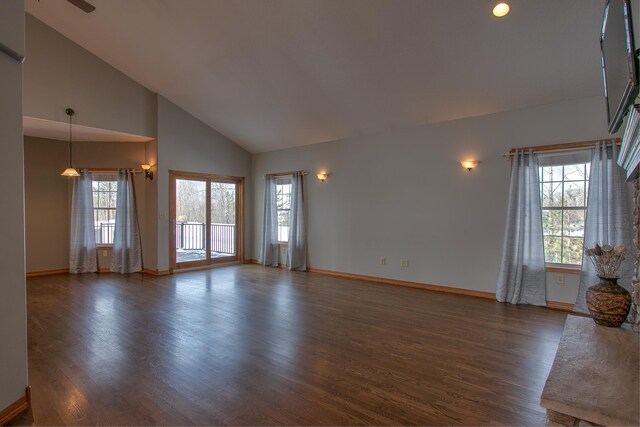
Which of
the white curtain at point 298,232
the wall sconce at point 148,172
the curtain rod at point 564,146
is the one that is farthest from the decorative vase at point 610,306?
the wall sconce at point 148,172

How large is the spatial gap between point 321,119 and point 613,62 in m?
4.43

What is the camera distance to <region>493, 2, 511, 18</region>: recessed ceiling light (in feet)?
10.6

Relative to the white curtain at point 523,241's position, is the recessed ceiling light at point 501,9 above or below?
above

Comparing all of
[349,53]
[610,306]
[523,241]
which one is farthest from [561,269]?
[349,53]

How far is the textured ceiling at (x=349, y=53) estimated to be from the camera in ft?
11.6

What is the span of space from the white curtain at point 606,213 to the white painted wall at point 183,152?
6710 mm

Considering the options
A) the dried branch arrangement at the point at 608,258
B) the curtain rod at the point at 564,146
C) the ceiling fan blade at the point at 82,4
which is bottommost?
the dried branch arrangement at the point at 608,258

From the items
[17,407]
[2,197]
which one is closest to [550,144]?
[2,197]

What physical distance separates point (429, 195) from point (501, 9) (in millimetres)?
2784

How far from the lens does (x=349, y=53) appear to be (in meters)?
4.30

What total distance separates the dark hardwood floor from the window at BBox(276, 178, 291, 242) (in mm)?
2762

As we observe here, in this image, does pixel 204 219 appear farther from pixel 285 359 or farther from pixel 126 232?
pixel 285 359

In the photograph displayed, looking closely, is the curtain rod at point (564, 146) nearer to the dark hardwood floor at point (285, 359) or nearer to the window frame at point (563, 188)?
the window frame at point (563, 188)

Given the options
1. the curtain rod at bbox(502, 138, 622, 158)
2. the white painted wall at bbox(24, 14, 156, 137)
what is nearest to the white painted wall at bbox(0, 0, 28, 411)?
the white painted wall at bbox(24, 14, 156, 137)
